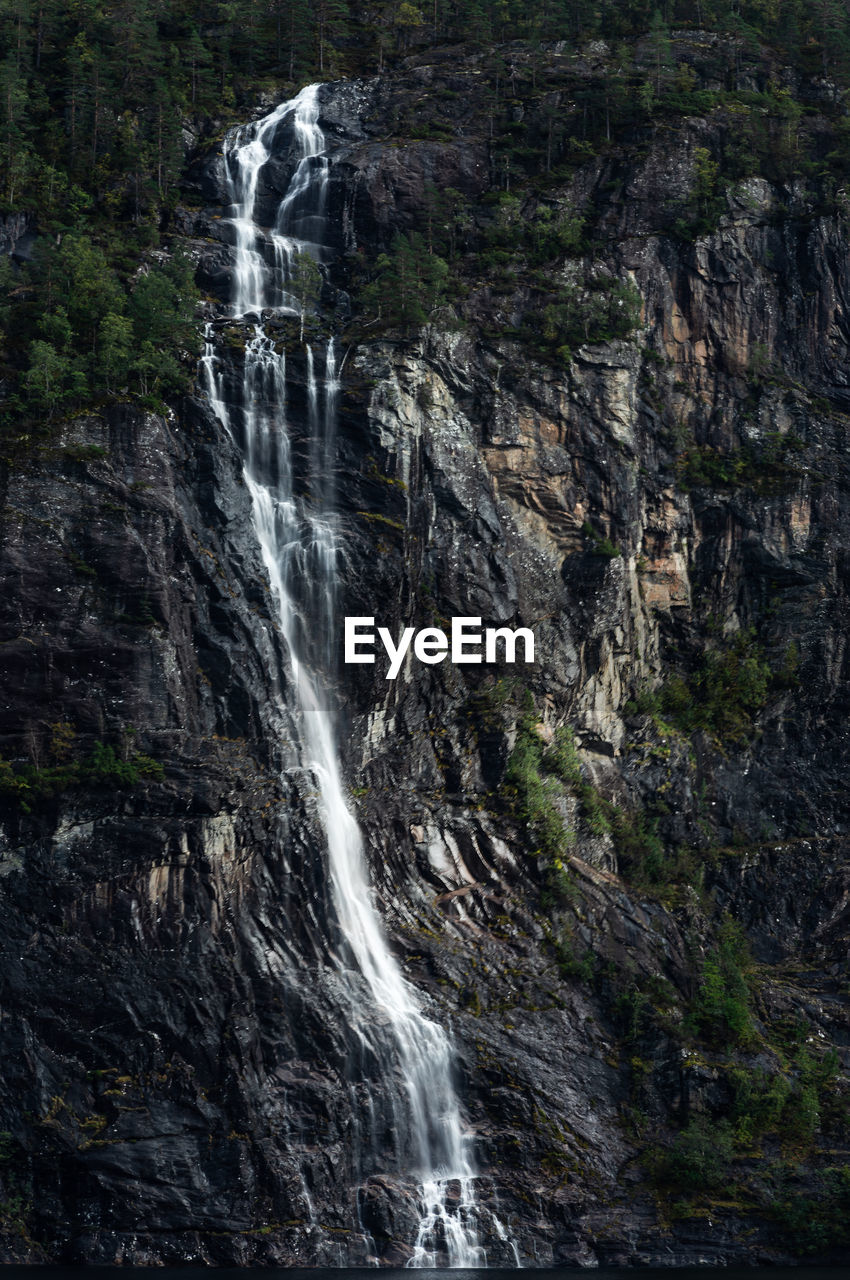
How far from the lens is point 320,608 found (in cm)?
6762


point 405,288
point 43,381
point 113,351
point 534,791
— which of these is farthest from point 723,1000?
point 43,381

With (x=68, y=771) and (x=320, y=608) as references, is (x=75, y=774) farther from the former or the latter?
(x=320, y=608)

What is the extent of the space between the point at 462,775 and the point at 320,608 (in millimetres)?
9574

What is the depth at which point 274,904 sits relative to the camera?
60.4m

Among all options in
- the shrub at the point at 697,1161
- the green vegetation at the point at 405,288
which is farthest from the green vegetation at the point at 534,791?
the green vegetation at the point at 405,288

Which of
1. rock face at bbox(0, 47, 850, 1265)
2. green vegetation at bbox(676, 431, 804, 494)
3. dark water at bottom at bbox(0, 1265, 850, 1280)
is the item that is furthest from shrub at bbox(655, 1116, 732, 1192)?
green vegetation at bbox(676, 431, 804, 494)

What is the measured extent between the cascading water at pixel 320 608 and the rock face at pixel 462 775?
0.92 metres

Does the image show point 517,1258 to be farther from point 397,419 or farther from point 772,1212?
point 397,419

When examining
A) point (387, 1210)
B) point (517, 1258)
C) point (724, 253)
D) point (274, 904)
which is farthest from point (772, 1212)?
point (724, 253)

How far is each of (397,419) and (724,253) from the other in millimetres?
22114

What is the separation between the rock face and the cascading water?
0.92m

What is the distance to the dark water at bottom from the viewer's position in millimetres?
50406

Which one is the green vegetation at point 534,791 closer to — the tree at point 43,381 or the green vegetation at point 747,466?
the green vegetation at point 747,466

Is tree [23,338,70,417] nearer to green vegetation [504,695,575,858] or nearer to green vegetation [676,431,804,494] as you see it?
green vegetation [504,695,575,858]
